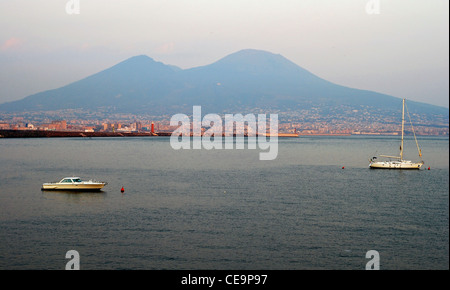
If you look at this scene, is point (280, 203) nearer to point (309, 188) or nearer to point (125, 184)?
point (309, 188)

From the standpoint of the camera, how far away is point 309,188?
125 feet

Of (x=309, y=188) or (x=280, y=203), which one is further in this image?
(x=309, y=188)

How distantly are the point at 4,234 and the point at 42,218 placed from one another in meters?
3.72

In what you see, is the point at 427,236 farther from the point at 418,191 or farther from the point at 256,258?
the point at 418,191

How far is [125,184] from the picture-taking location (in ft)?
131

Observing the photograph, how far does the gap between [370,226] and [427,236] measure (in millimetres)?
2808

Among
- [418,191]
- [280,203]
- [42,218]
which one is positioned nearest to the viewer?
[42,218]

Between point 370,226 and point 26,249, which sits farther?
point 370,226
